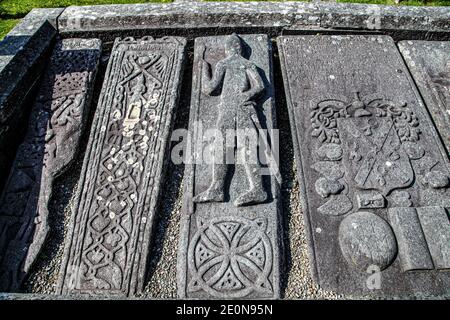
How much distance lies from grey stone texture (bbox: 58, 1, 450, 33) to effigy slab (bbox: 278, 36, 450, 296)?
0.27 metres

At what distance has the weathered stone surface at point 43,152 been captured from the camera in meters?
2.90

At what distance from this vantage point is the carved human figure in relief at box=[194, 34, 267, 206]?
10.0 feet

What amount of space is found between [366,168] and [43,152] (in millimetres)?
2971

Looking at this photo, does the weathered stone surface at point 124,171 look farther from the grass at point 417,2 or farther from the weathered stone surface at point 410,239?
the grass at point 417,2

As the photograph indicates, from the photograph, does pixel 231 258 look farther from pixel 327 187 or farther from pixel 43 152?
pixel 43 152

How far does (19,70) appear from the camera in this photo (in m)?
3.82

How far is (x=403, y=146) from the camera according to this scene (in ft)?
11.1

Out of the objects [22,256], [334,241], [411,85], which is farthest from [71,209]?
[411,85]

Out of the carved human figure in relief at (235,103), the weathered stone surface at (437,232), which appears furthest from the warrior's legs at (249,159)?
the weathered stone surface at (437,232)

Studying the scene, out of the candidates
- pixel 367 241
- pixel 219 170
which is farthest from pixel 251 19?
pixel 367 241

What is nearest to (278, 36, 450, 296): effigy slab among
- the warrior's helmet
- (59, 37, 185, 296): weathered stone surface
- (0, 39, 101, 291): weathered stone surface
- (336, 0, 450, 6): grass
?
the warrior's helmet

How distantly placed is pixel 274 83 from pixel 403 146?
5.00ft

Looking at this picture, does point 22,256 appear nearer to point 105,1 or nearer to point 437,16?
point 105,1

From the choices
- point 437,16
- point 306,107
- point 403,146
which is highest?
point 437,16
